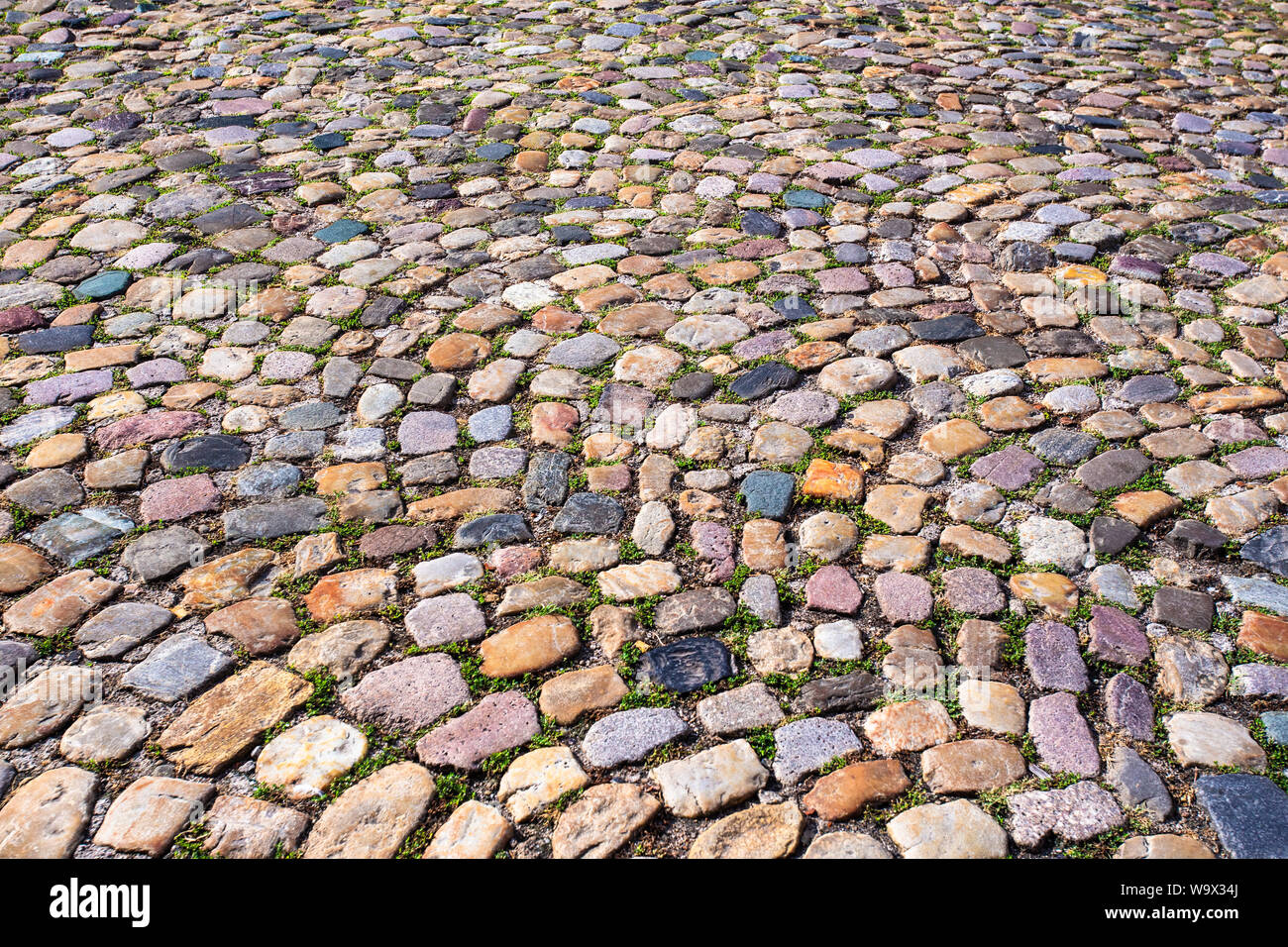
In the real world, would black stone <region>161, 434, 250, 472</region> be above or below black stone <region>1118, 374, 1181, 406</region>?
above

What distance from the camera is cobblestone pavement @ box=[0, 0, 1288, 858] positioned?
200 cm

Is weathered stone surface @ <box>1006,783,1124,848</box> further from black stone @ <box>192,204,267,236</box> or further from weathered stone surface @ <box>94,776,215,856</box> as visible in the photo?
black stone @ <box>192,204,267,236</box>

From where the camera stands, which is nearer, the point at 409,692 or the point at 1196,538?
the point at 409,692

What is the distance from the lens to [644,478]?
2828mm

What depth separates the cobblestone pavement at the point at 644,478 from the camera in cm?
200

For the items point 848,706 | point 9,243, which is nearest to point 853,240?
point 848,706

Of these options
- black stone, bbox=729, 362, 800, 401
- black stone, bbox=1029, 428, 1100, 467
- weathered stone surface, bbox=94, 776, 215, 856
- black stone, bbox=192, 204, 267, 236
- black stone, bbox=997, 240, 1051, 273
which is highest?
black stone, bbox=192, 204, 267, 236

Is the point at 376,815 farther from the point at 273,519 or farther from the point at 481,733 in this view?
the point at 273,519

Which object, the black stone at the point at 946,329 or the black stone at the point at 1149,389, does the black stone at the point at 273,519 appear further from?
the black stone at the point at 1149,389

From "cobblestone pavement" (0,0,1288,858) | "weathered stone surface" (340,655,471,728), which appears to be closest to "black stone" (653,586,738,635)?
"cobblestone pavement" (0,0,1288,858)

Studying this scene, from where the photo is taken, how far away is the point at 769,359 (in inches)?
130

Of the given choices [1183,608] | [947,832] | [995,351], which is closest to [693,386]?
[995,351]
